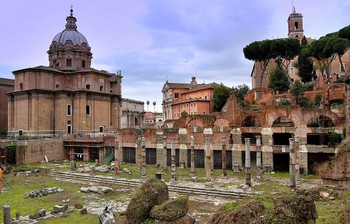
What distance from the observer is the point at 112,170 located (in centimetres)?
3084

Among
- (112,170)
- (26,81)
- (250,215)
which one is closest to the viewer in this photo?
(250,215)

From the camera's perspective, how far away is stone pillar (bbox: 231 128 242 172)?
95.0 ft

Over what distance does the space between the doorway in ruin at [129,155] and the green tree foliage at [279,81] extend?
80.0 ft

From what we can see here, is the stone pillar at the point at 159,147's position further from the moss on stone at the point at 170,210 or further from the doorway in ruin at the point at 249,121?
the moss on stone at the point at 170,210

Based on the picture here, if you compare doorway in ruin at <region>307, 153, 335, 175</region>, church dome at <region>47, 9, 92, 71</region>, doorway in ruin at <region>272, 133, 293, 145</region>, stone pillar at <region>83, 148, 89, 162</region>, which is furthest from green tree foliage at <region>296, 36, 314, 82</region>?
stone pillar at <region>83, 148, 89, 162</region>

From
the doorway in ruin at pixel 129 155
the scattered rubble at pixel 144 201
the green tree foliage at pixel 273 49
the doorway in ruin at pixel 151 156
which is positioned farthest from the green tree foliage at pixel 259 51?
the scattered rubble at pixel 144 201

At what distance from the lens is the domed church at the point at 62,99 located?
144 ft

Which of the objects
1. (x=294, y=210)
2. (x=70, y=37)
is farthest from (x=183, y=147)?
(x=70, y=37)

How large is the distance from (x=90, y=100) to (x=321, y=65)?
37.9 m

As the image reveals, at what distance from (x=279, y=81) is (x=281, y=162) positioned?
69.0 feet

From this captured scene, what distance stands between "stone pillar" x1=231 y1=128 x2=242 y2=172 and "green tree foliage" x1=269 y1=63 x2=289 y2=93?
20.1 metres

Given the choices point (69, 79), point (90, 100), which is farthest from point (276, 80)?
point (69, 79)

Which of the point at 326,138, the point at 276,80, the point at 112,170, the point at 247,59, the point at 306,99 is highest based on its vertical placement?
the point at 247,59

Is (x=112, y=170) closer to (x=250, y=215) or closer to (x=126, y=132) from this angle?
(x=126, y=132)
